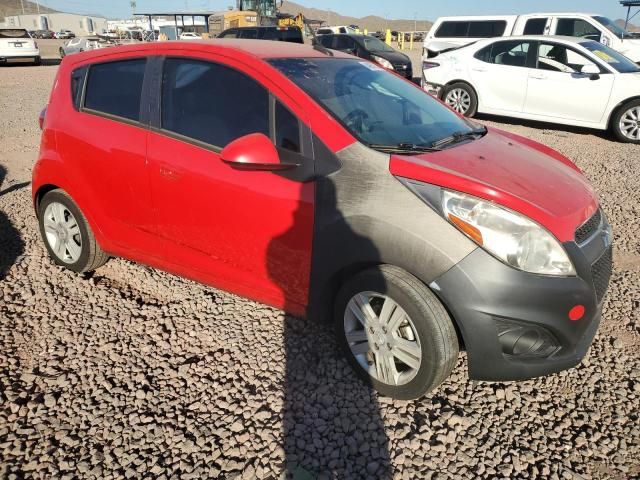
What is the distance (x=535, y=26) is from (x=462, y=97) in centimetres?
513

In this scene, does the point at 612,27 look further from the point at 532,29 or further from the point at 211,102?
the point at 211,102

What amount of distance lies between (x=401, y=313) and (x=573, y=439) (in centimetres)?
99

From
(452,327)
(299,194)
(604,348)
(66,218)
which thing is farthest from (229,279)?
(604,348)

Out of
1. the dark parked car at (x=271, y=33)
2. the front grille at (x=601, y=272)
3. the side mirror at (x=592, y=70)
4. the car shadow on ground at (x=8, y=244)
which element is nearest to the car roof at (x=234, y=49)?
the car shadow on ground at (x=8, y=244)

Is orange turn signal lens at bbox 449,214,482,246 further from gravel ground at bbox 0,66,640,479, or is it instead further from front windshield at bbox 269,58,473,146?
gravel ground at bbox 0,66,640,479

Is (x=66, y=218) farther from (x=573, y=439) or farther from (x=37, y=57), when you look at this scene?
(x=37, y=57)

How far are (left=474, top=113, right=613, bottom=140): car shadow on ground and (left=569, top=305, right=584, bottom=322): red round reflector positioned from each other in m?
7.54

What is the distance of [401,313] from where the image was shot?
2242 millimetres

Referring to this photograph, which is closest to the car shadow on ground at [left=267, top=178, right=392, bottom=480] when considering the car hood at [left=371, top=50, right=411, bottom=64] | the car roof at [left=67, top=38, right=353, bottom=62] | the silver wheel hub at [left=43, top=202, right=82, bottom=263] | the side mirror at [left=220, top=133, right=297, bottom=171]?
the side mirror at [left=220, top=133, right=297, bottom=171]

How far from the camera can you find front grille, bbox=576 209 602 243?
221cm

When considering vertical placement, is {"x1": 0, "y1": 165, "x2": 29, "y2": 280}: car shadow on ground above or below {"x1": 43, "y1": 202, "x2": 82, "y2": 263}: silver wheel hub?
below

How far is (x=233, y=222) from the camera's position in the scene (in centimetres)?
263

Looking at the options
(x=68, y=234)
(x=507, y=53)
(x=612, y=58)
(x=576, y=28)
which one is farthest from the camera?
(x=576, y=28)

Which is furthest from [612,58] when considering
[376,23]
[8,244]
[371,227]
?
[376,23]
